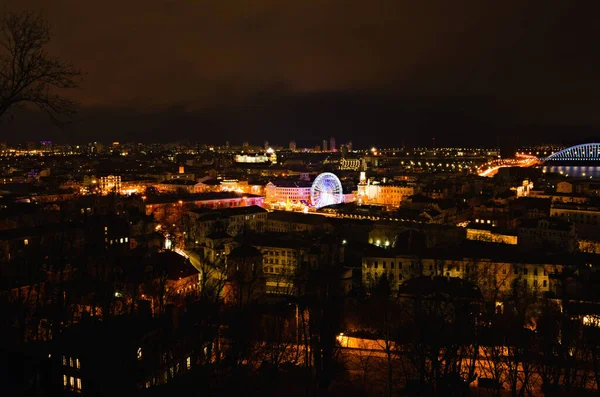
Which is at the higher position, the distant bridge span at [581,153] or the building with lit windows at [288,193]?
the distant bridge span at [581,153]

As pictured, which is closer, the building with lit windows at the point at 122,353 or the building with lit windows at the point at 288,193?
the building with lit windows at the point at 122,353

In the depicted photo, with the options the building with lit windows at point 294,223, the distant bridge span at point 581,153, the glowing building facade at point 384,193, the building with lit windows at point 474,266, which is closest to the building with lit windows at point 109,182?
the glowing building facade at point 384,193

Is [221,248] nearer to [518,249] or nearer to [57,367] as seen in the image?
[518,249]

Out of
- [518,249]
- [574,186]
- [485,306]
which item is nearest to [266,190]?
[574,186]

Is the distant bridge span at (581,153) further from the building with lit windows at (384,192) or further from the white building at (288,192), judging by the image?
the white building at (288,192)

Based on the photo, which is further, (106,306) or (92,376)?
(106,306)

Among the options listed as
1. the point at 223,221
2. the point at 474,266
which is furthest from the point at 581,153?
the point at 474,266

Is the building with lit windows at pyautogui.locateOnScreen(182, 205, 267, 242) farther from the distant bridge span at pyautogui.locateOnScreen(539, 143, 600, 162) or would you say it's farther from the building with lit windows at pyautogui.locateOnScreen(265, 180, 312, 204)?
the distant bridge span at pyautogui.locateOnScreen(539, 143, 600, 162)

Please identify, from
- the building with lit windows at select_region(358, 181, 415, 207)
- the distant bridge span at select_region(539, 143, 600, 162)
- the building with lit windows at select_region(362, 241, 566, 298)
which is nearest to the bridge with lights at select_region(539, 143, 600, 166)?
the distant bridge span at select_region(539, 143, 600, 162)
